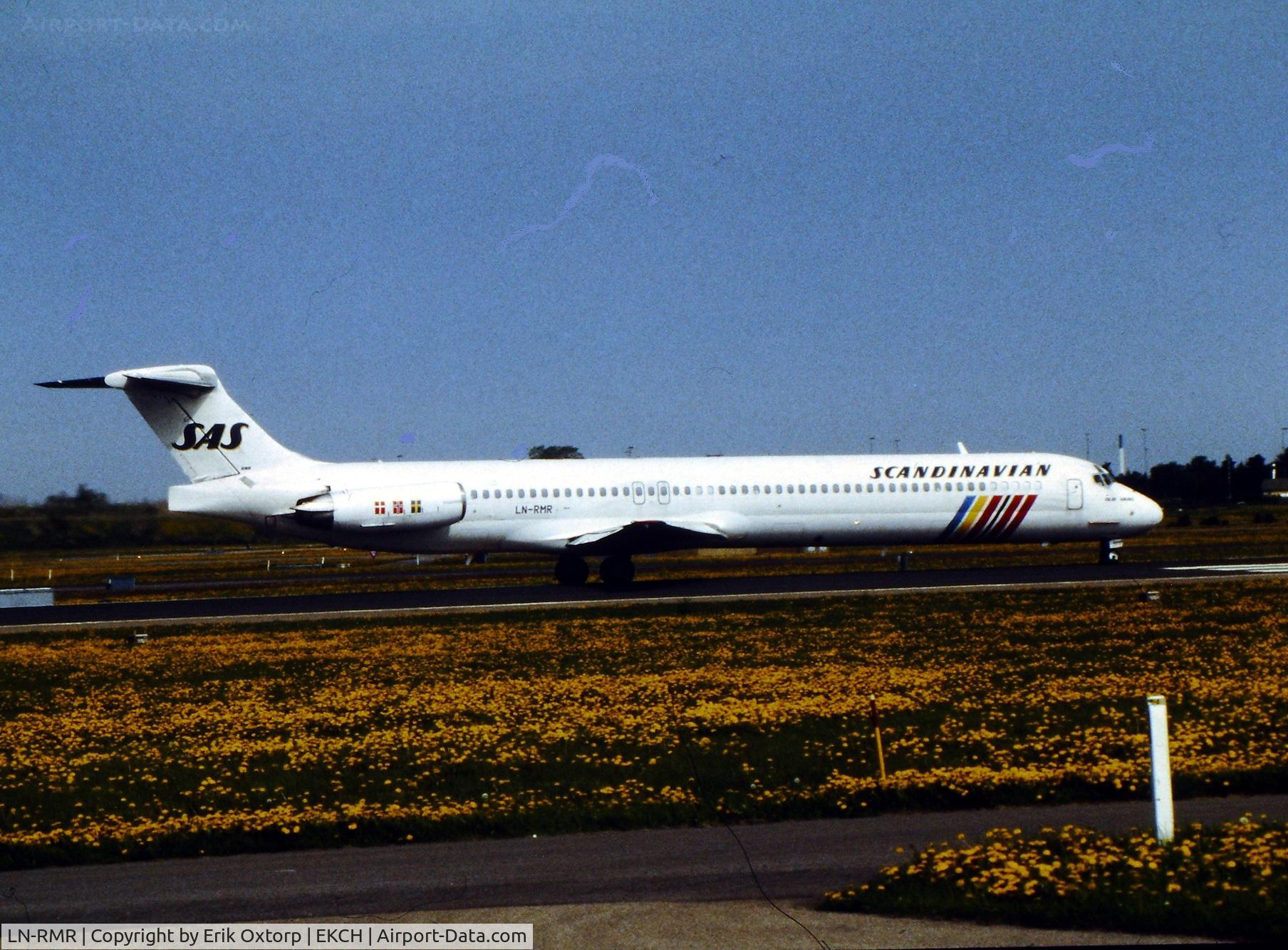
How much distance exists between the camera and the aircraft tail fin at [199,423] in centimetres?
3170

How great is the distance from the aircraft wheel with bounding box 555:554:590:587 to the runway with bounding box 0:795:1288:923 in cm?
2570

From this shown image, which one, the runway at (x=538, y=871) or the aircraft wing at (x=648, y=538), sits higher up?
the aircraft wing at (x=648, y=538)

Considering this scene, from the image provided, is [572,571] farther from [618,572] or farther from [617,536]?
[617,536]

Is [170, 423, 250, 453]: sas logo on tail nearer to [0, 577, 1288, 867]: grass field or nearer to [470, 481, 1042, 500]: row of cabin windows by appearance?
[470, 481, 1042, 500]: row of cabin windows

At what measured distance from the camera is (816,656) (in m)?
19.0

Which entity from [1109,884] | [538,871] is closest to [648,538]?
[538,871]

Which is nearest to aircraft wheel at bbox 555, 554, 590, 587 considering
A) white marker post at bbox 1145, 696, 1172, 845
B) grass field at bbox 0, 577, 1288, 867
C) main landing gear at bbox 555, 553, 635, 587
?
main landing gear at bbox 555, 553, 635, 587

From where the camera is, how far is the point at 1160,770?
8000 millimetres

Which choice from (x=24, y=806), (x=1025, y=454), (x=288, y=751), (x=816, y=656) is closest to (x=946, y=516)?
(x=1025, y=454)

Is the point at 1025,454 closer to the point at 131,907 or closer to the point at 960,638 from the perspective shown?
the point at 960,638

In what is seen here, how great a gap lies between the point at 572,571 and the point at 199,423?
10.6m

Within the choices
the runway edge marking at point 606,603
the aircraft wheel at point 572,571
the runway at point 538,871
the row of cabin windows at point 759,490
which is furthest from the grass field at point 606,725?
the aircraft wheel at point 572,571

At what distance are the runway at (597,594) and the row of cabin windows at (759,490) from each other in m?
2.39

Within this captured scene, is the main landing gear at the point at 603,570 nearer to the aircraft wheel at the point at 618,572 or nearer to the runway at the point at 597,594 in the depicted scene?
the aircraft wheel at the point at 618,572
